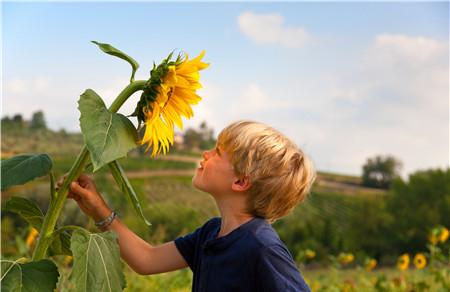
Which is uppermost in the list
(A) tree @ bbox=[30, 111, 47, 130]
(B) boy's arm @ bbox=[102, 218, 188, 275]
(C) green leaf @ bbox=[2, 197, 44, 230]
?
(C) green leaf @ bbox=[2, 197, 44, 230]

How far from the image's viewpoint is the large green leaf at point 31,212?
149 centimetres

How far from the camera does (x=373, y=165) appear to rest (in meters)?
42.6

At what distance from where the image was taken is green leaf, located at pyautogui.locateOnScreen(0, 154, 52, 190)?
1296mm

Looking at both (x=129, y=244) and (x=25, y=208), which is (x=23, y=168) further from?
(x=129, y=244)

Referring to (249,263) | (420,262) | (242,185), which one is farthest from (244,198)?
(420,262)

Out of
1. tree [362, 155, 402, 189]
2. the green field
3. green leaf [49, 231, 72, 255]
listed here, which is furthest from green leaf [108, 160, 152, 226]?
tree [362, 155, 402, 189]

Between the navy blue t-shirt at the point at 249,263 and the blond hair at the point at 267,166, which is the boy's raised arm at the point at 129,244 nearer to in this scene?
the navy blue t-shirt at the point at 249,263

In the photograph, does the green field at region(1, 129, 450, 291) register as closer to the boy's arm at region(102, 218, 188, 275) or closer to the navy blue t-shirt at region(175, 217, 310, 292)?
the boy's arm at region(102, 218, 188, 275)

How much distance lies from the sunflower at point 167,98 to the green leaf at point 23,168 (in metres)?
0.21

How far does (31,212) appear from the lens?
59.5 inches

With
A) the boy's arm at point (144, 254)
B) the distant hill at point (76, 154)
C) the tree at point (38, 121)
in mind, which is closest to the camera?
the boy's arm at point (144, 254)

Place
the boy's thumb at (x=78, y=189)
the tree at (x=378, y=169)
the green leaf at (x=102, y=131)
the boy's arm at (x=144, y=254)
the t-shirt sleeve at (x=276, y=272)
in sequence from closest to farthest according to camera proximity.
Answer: the green leaf at (x=102, y=131) → the t-shirt sleeve at (x=276, y=272) → the boy's thumb at (x=78, y=189) → the boy's arm at (x=144, y=254) → the tree at (x=378, y=169)

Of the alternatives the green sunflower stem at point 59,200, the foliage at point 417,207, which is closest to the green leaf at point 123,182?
the green sunflower stem at point 59,200

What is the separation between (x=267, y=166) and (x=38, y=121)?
21.7 meters
